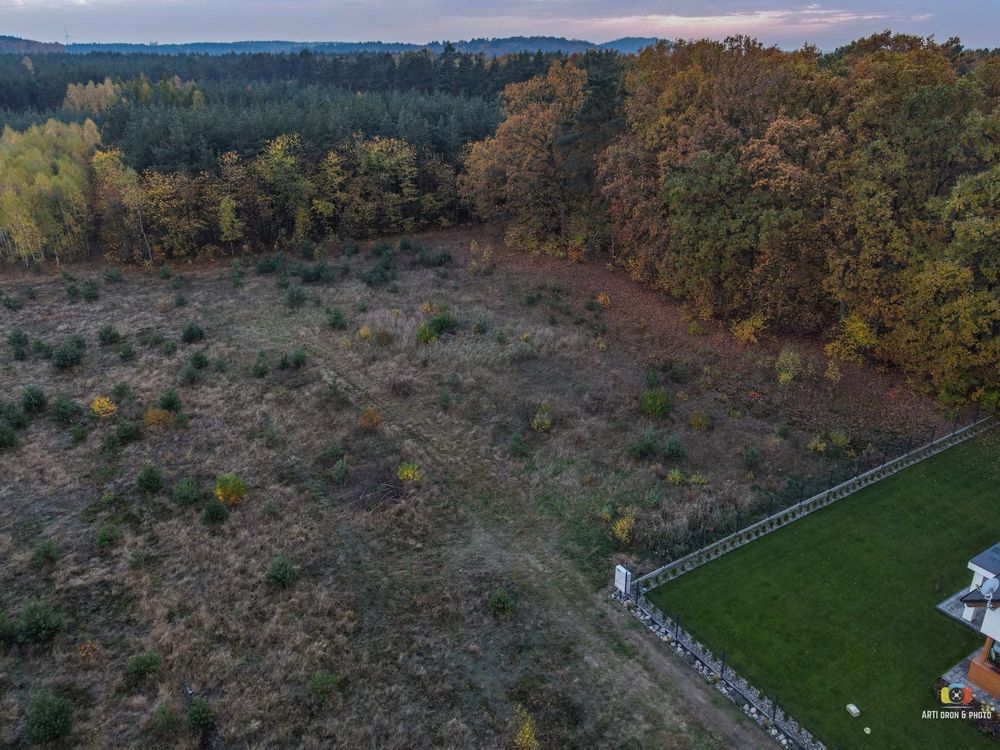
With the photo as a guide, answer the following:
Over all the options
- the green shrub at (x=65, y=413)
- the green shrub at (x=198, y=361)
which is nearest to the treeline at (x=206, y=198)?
the green shrub at (x=198, y=361)

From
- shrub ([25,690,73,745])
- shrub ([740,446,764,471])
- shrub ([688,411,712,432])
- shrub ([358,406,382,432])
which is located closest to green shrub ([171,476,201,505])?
shrub ([358,406,382,432])

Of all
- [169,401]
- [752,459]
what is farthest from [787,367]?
[169,401]

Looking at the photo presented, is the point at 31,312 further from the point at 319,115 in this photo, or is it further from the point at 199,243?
the point at 319,115

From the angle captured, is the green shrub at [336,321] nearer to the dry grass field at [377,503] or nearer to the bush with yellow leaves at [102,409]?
the dry grass field at [377,503]

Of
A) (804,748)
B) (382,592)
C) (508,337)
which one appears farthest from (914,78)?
(382,592)

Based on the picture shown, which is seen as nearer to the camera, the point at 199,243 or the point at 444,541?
the point at 444,541

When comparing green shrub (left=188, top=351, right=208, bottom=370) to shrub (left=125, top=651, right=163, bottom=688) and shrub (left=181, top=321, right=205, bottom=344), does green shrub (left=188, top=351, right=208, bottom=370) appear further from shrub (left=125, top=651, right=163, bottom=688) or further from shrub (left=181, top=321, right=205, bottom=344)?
shrub (left=125, top=651, right=163, bottom=688)
